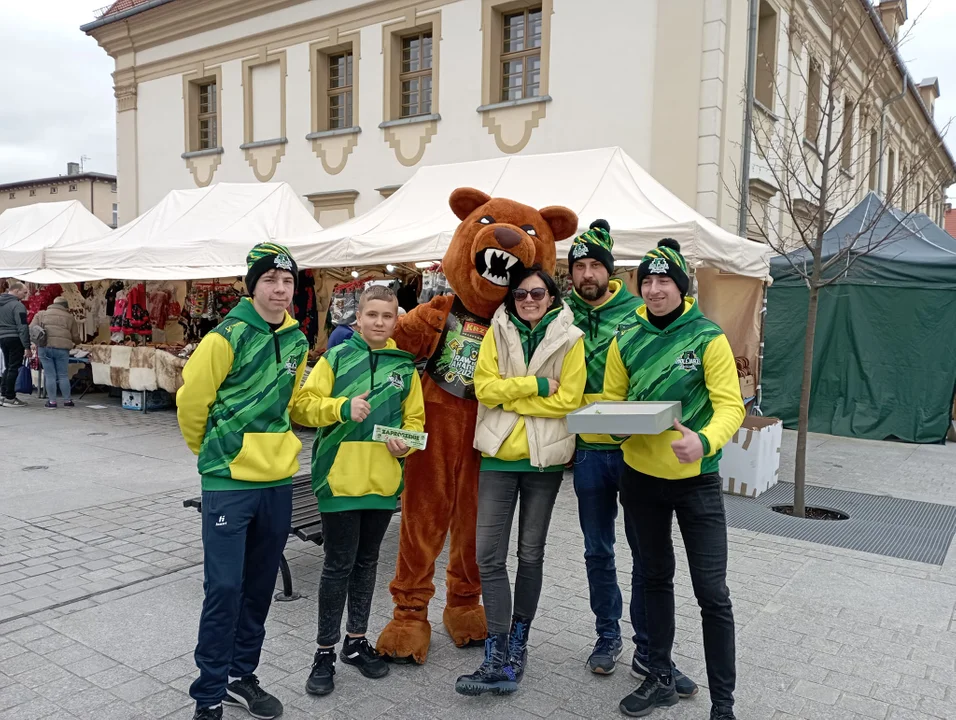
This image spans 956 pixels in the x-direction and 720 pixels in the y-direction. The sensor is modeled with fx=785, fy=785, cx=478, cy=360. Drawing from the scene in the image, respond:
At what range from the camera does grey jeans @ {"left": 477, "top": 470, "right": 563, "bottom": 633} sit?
10.6 ft

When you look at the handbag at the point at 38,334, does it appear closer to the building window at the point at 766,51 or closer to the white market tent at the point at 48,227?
the white market tent at the point at 48,227

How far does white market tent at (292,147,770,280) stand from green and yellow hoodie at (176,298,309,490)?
4315 mm

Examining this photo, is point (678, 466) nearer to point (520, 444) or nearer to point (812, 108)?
point (520, 444)

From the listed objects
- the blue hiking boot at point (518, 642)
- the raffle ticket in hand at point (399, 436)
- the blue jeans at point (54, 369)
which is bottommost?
the blue hiking boot at point (518, 642)

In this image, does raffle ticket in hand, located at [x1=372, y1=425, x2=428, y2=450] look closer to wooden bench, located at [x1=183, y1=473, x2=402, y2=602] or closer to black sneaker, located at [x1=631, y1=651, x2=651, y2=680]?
wooden bench, located at [x1=183, y1=473, x2=402, y2=602]

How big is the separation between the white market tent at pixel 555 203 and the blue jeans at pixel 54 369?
489 cm

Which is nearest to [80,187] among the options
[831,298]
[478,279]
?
[831,298]

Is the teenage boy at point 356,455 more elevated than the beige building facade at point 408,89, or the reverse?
the beige building facade at point 408,89

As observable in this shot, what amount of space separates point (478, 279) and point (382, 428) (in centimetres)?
91

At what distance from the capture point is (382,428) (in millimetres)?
3139

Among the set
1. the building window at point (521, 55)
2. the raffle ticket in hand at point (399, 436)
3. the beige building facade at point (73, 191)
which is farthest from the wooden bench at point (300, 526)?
the beige building facade at point (73, 191)

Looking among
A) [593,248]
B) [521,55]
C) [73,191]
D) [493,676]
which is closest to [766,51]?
[521,55]

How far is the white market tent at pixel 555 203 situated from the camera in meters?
6.91

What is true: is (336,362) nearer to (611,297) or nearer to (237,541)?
(237,541)
